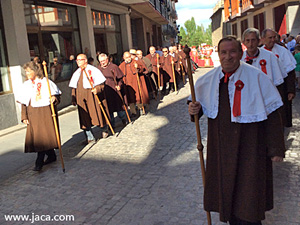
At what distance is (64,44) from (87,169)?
8.16 meters

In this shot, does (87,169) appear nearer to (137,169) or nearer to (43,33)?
(137,169)

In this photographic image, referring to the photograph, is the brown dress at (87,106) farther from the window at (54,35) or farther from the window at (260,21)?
the window at (260,21)

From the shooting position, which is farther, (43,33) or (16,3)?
(43,33)

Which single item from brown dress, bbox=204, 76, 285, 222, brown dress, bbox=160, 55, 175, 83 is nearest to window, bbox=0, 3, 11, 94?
brown dress, bbox=160, 55, 175, 83

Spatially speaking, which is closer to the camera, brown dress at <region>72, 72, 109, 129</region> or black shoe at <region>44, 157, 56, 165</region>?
black shoe at <region>44, 157, 56, 165</region>

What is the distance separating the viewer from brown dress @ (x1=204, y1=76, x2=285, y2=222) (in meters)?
2.97

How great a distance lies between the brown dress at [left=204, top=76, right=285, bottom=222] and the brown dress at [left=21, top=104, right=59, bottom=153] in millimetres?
3623

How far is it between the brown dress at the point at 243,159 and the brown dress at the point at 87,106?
4502 mm

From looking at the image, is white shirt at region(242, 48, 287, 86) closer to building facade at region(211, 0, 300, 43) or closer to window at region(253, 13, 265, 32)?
→ building facade at region(211, 0, 300, 43)

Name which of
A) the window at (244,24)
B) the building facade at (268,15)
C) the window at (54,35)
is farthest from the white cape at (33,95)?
the window at (244,24)

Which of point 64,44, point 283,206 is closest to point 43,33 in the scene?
point 64,44

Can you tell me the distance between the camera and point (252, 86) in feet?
9.77

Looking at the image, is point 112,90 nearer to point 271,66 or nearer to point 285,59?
point 285,59

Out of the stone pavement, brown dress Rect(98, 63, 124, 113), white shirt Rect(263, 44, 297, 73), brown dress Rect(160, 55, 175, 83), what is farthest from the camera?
brown dress Rect(160, 55, 175, 83)
